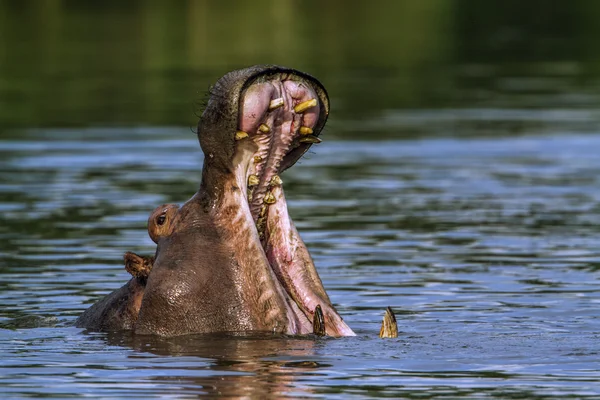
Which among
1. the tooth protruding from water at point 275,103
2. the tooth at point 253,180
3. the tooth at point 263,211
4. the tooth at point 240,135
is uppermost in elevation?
the tooth protruding from water at point 275,103

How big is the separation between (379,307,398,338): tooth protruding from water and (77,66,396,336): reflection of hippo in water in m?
0.42

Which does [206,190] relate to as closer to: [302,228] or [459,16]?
[302,228]

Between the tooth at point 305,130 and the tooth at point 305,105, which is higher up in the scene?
the tooth at point 305,105

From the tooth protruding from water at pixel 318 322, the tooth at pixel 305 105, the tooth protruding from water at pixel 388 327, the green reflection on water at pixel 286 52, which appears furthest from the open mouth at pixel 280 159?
the green reflection on water at pixel 286 52

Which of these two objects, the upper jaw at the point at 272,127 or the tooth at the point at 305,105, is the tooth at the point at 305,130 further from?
the tooth at the point at 305,105

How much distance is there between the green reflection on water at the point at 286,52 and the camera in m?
28.9

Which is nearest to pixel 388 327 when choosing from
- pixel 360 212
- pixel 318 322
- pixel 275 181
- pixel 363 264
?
pixel 318 322

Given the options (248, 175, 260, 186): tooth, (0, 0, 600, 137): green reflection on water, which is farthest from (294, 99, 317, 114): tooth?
(0, 0, 600, 137): green reflection on water

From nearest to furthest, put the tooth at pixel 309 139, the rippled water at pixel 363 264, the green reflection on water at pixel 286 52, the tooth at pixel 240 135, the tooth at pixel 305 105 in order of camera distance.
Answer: the rippled water at pixel 363 264 < the tooth at pixel 240 135 < the tooth at pixel 305 105 < the tooth at pixel 309 139 < the green reflection on water at pixel 286 52

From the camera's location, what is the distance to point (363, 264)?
13859 mm

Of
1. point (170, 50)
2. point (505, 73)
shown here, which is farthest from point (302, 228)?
point (170, 50)

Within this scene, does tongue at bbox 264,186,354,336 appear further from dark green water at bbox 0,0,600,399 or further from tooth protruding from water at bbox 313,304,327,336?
dark green water at bbox 0,0,600,399

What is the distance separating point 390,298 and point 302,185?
7.04m

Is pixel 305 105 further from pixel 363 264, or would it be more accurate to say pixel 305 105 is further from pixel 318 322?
pixel 363 264
